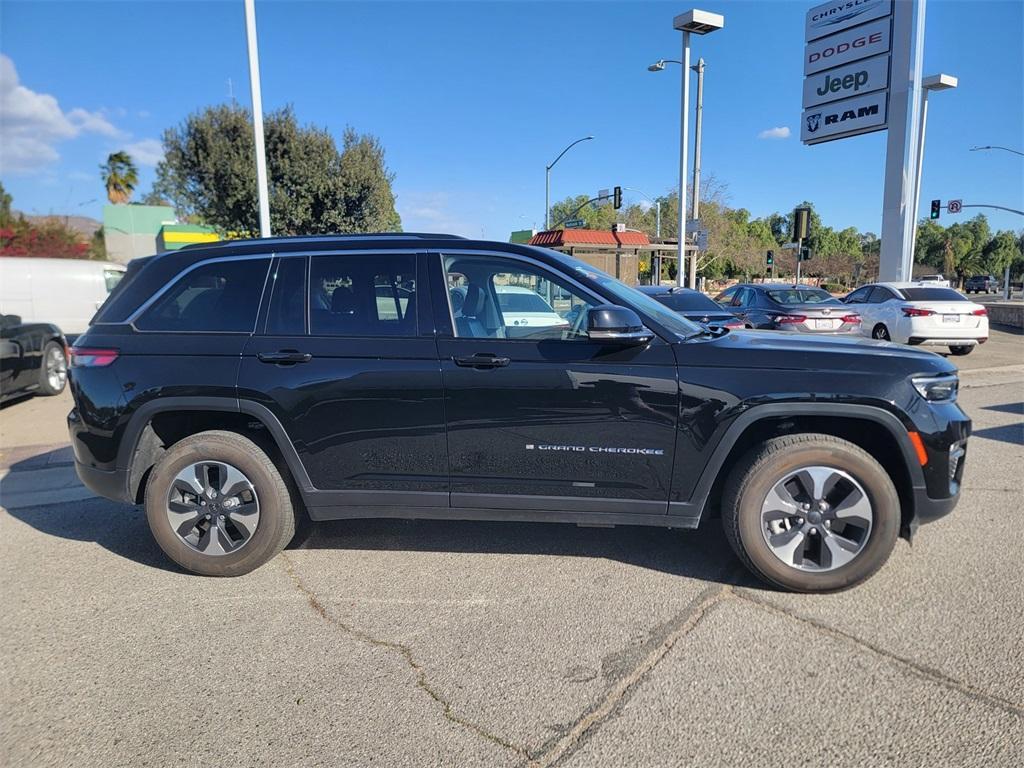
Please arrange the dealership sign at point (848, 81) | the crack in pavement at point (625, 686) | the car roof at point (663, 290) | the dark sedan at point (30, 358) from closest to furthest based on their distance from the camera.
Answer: the crack in pavement at point (625, 686), the dark sedan at point (30, 358), the car roof at point (663, 290), the dealership sign at point (848, 81)

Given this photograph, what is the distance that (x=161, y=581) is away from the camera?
372cm

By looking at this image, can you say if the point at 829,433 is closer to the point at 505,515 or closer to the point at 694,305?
the point at 505,515

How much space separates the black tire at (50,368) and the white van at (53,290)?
10.5ft

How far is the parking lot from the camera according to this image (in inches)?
93.4

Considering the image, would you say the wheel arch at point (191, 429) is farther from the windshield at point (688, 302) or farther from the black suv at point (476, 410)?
the windshield at point (688, 302)

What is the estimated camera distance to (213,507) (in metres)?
3.68

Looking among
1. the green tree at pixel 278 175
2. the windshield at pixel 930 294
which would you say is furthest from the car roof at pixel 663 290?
the green tree at pixel 278 175

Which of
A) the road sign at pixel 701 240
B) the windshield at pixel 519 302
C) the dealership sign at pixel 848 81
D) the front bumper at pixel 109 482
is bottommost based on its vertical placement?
the front bumper at pixel 109 482

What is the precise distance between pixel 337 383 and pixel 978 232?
355 feet

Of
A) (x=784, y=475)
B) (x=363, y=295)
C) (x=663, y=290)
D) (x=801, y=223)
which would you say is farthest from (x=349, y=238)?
(x=801, y=223)

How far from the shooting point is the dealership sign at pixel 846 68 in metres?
18.8

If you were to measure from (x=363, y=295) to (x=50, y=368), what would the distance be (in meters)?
8.16

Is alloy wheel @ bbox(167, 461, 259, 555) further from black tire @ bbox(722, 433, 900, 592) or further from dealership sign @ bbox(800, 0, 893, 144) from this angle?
dealership sign @ bbox(800, 0, 893, 144)

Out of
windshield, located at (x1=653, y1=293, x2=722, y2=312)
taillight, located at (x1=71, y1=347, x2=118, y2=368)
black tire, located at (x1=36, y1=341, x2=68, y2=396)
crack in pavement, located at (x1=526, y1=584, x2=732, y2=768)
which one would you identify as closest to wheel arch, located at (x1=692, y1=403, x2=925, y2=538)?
crack in pavement, located at (x1=526, y1=584, x2=732, y2=768)
